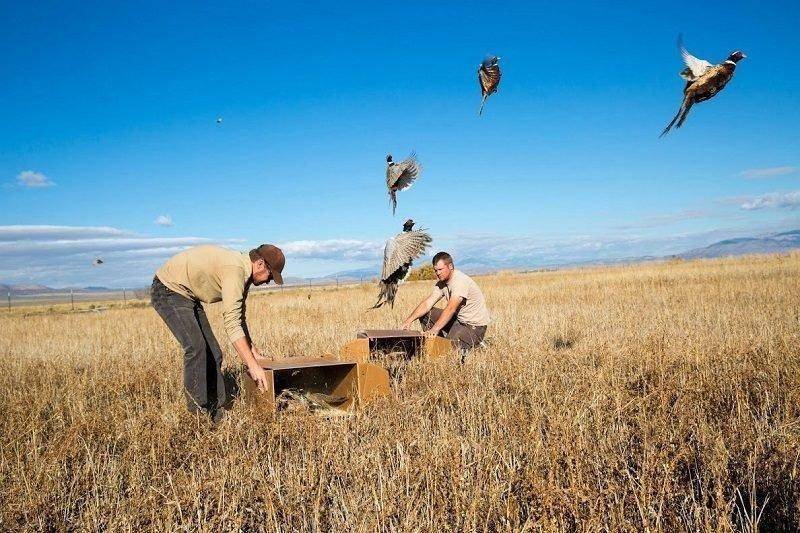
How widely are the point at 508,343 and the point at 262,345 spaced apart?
4.15 m

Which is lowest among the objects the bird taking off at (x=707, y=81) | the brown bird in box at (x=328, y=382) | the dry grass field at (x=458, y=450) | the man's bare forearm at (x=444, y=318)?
the dry grass field at (x=458, y=450)

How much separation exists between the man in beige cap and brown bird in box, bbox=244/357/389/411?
1.18 feet

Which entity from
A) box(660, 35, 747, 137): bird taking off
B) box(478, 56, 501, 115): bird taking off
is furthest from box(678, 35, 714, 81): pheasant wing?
box(478, 56, 501, 115): bird taking off

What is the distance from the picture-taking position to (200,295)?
4.85 metres

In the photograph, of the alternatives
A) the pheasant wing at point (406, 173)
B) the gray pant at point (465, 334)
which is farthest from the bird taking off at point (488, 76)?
the gray pant at point (465, 334)

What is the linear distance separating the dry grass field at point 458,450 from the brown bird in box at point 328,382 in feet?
0.70

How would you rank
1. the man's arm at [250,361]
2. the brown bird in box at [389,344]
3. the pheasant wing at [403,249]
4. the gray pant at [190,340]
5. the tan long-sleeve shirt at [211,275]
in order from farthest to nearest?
1. the pheasant wing at [403,249]
2. the brown bird in box at [389,344]
3. the gray pant at [190,340]
4. the tan long-sleeve shirt at [211,275]
5. the man's arm at [250,361]

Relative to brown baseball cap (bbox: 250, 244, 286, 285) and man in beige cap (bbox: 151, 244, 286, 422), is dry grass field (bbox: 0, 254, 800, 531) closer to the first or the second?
man in beige cap (bbox: 151, 244, 286, 422)

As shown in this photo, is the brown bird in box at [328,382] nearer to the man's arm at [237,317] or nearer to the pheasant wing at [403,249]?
the man's arm at [237,317]

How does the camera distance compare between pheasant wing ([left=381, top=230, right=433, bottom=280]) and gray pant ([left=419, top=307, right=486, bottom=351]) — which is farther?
gray pant ([left=419, top=307, right=486, bottom=351])

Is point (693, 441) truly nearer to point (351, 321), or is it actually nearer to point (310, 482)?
point (310, 482)

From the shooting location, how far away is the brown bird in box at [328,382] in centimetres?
459

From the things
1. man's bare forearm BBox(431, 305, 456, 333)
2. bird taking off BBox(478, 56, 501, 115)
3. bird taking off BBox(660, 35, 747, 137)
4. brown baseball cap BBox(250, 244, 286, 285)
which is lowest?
man's bare forearm BBox(431, 305, 456, 333)

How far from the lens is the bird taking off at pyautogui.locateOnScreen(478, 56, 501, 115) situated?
15.8 feet
